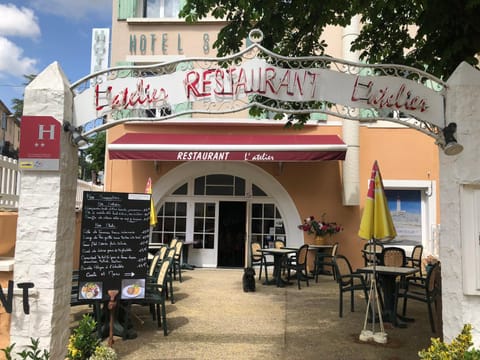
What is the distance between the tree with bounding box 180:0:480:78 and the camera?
208 inches

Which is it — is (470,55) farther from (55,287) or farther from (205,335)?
(55,287)

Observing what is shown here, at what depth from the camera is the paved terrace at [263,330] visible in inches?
198

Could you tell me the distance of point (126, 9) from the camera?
12.5m

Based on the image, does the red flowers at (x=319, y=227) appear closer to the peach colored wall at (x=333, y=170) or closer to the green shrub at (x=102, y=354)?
the peach colored wall at (x=333, y=170)

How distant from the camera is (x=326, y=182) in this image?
11906mm

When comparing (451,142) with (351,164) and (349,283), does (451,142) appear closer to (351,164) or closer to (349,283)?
(349,283)

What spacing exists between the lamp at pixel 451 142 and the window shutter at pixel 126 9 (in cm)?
1090

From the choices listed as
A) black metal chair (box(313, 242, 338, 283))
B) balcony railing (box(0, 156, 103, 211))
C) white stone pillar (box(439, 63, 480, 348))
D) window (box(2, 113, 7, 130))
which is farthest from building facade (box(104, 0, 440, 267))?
window (box(2, 113, 7, 130))

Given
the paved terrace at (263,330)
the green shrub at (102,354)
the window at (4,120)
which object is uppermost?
the window at (4,120)

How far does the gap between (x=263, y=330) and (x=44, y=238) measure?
3406mm

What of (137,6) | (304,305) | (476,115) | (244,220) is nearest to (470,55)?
(476,115)

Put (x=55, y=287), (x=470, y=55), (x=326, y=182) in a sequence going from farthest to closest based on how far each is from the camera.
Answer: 1. (x=326, y=182)
2. (x=470, y=55)
3. (x=55, y=287)

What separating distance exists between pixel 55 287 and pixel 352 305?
4892 millimetres

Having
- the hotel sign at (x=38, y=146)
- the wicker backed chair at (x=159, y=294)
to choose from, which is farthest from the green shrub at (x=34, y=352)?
the wicker backed chair at (x=159, y=294)
